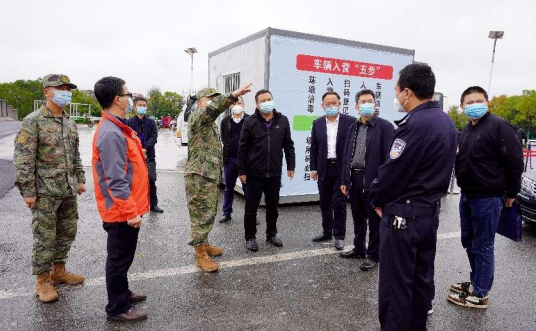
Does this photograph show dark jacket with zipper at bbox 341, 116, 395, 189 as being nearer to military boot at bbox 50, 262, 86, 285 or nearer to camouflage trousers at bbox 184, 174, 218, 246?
camouflage trousers at bbox 184, 174, 218, 246

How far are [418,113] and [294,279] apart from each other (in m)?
2.18

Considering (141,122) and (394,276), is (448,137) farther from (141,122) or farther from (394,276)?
(141,122)

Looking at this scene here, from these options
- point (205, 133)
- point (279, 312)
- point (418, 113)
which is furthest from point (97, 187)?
point (418, 113)

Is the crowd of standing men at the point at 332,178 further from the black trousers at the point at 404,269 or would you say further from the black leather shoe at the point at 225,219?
the black leather shoe at the point at 225,219

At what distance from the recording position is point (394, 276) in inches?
94.2

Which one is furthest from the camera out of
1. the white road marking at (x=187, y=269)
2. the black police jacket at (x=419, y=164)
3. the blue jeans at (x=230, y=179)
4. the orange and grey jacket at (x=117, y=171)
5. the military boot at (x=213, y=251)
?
the blue jeans at (x=230, y=179)

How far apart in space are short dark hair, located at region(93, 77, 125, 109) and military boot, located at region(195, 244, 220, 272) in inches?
71.4

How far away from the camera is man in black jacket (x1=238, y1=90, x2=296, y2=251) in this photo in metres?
4.51

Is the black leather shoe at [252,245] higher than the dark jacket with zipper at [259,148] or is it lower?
lower

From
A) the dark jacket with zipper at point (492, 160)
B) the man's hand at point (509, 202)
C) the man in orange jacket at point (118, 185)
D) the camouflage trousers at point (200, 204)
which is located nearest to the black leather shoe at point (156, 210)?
the camouflage trousers at point (200, 204)

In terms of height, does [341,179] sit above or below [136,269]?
above

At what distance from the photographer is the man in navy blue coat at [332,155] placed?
187 inches

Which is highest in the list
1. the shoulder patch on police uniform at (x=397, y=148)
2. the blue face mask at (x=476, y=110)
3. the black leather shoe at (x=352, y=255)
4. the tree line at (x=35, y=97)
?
the tree line at (x=35, y=97)

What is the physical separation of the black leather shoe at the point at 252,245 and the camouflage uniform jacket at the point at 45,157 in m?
2.03
